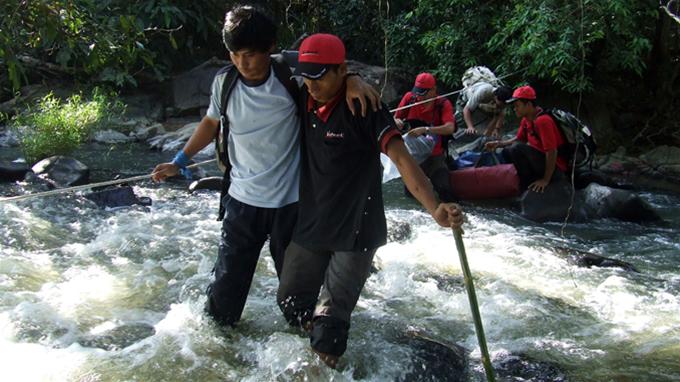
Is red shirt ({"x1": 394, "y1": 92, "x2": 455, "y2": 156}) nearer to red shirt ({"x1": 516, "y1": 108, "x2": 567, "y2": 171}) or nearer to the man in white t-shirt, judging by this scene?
red shirt ({"x1": 516, "y1": 108, "x2": 567, "y2": 171})

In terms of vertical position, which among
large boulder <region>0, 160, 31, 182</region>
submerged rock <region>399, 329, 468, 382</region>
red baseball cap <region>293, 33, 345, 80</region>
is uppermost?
red baseball cap <region>293, 33, 345, 80</region>

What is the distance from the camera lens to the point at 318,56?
9.64 ft

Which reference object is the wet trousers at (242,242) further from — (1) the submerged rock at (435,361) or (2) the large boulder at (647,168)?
(2) the large boulder at (647,168)

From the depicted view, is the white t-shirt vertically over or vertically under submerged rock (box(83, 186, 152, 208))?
over

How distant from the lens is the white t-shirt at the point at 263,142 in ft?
10.8

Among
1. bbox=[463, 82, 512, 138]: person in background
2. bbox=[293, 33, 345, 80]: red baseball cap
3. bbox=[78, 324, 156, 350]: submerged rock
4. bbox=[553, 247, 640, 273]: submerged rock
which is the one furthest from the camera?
bbox=[463, 82, 512, 138]: person in background

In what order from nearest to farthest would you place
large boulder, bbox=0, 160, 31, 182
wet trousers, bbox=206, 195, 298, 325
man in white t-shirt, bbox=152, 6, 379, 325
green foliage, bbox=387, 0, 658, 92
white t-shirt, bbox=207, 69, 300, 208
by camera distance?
man in white t-shirt, bbox=152, 6, 379, 325 → white t-shirt, bbox=207, 69, 300, 208 → wet trousers, bbox=206, 195, 298, 325 → large boulder, bbox=0, 160, 31, 182 → green foliage, bbox=387, 0, 658, 92

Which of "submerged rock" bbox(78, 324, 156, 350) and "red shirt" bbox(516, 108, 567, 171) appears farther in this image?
"red shirt" bbox(516, 108, 567, 171)

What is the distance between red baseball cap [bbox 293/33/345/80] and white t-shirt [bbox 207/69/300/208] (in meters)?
0.37

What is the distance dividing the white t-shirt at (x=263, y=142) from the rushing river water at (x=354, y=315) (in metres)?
0.91

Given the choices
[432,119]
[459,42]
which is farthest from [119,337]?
[459,42]

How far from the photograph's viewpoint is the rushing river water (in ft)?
12.4

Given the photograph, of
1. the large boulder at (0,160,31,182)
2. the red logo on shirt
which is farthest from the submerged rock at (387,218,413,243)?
the large boulder at (0,160,31,182)

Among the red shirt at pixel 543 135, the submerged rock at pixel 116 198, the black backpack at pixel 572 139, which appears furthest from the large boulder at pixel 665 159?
the submerged rock at pixel 116 198
